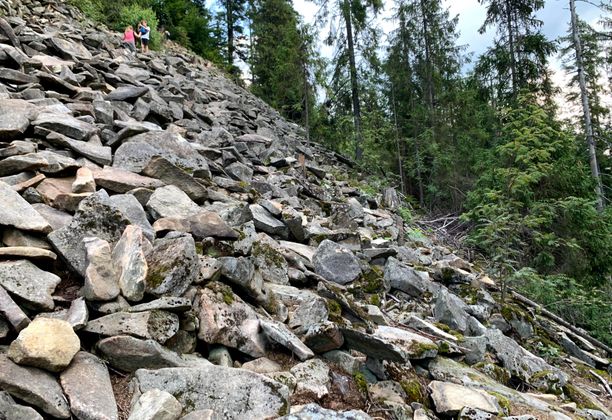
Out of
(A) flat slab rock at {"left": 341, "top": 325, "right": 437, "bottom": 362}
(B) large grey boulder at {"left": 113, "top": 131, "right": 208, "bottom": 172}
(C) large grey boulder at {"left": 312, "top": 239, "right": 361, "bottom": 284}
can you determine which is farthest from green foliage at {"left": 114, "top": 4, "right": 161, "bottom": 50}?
(A) flat slab rock at {"left": 341, "top": 325, "right": 437, "bottom": 362}

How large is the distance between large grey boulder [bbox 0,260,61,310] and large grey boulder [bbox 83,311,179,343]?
0.38m

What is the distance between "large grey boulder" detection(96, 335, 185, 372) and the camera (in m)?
2.60

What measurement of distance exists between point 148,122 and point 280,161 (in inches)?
137

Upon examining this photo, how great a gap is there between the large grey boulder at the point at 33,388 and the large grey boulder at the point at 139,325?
0.45 meters

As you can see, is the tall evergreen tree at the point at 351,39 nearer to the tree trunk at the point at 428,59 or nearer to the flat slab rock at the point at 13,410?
the tree trunk at the point at 428,59

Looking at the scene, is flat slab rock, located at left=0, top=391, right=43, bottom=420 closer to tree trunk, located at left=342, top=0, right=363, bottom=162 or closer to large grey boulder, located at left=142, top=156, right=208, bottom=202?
large grey boulder, located at left=142, top=156, right=208, bottom=202

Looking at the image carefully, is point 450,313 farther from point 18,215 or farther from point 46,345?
point 18,215

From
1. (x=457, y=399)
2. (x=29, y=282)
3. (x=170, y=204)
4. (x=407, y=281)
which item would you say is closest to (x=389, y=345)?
(x=457, y=399)

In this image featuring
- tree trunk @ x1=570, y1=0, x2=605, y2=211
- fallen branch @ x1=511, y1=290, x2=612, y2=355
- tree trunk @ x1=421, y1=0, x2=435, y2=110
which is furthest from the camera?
tree trunk @ x1=421, y1=0, x2=435, y2=110

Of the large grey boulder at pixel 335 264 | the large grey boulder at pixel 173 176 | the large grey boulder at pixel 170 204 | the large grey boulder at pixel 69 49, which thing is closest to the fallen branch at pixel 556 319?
the large grey boulder at pixel 335 264

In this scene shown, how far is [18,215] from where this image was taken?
10.9 ft

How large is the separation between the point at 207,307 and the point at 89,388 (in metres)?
1.06

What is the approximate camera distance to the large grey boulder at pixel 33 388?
2.09m

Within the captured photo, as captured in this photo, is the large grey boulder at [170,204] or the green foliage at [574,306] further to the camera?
the green foliage at [574,306]
